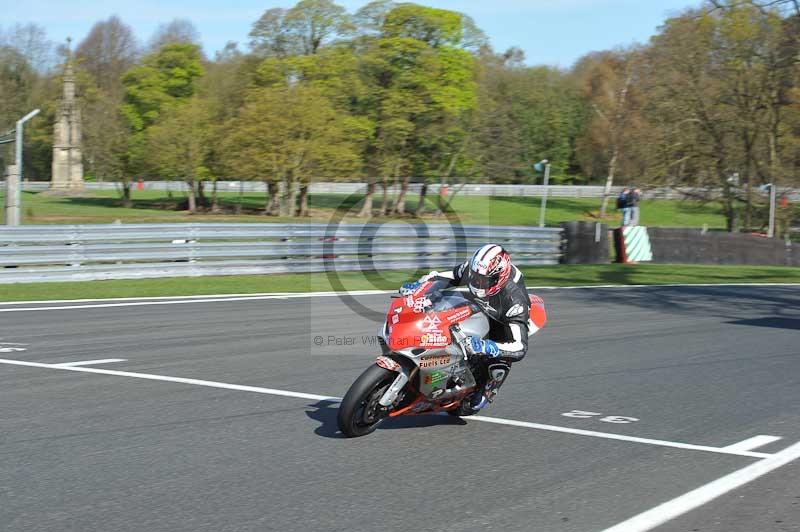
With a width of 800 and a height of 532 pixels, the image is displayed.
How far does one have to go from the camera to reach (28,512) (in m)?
4.84

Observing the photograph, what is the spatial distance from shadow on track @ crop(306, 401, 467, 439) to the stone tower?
67.8 meters

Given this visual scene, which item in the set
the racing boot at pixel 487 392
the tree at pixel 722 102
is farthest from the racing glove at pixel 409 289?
the tree at pixel 722 102

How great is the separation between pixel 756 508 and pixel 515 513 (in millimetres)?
1406

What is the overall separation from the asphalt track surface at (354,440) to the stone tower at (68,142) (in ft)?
206

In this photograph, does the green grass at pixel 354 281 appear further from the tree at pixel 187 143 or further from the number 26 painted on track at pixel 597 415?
the tree at pixel 187 143

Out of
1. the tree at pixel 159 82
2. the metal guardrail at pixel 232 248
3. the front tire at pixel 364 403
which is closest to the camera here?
the front tire at pixel 364 403

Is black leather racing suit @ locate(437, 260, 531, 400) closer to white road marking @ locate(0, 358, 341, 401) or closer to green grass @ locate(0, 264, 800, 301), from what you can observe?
white road marking @ locate(0, 358, 341, 401)

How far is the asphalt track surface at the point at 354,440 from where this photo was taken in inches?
198

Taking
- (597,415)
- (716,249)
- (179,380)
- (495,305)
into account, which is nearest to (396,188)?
(716,249)

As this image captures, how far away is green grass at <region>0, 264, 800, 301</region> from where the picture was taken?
1670cm

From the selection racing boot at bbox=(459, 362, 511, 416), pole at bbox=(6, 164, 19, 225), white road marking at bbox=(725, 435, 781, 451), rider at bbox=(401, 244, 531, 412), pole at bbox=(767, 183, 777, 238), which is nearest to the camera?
white road marking at bbox=(725, 435, 781, 451)

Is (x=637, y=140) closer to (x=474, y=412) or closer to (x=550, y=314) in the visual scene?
(x=550, y=314)

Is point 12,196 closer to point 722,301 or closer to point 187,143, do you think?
point 722,301

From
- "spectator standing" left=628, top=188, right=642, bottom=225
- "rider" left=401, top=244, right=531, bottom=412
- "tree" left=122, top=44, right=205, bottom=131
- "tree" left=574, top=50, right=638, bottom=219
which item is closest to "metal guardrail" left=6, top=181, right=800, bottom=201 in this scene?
"tree" left=574, top=50, right=638, bottom=219
